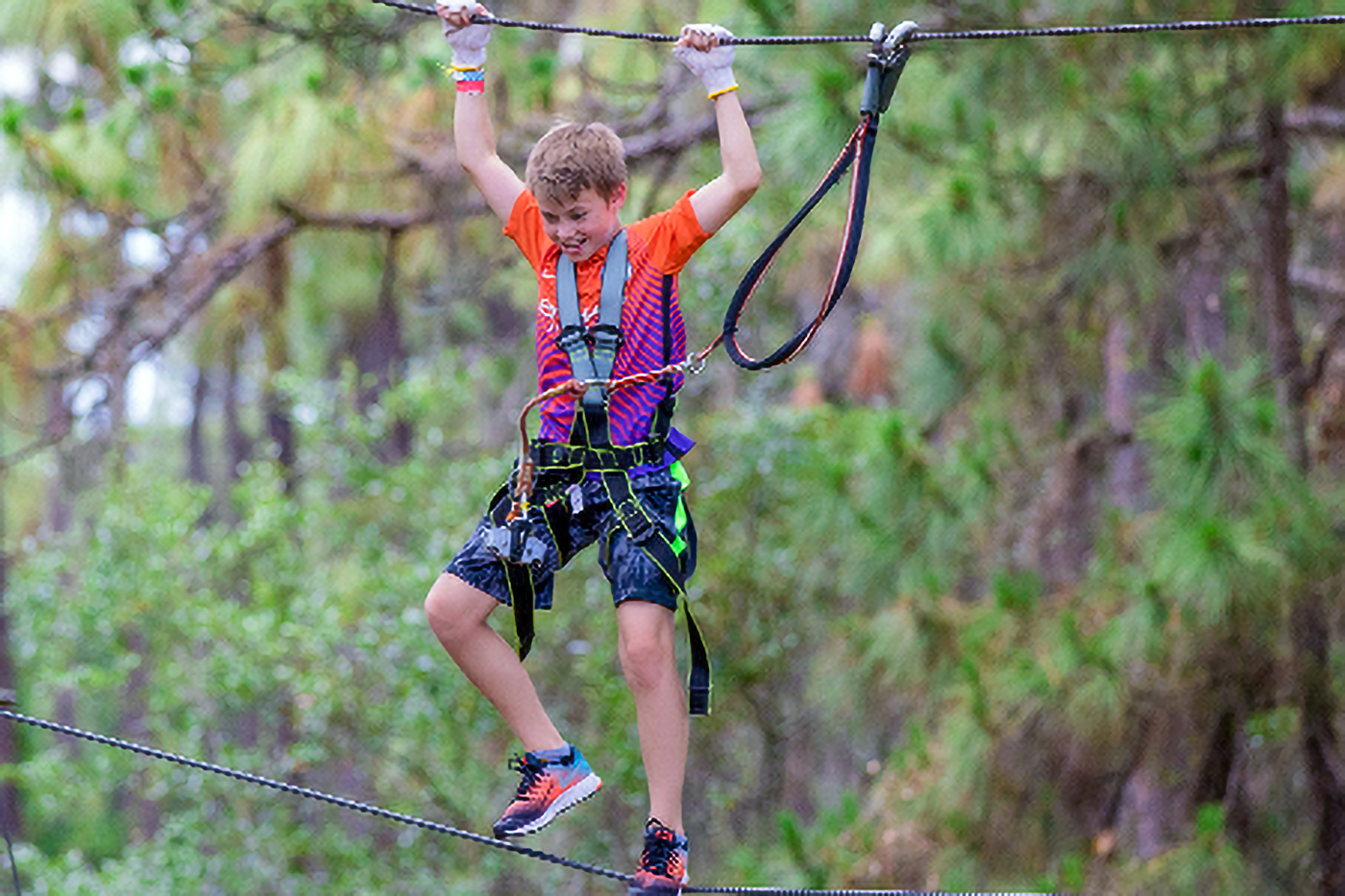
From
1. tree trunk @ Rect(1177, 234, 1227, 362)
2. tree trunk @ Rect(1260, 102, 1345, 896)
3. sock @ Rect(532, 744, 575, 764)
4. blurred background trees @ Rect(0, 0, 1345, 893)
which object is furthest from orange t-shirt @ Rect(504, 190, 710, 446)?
tree trunk @ Rect(1177, 234, 1227, 362)

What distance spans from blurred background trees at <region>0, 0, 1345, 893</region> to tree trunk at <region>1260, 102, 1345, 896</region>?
0.06ft

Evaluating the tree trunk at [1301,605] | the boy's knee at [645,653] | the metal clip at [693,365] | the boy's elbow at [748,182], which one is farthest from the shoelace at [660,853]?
the tree trunk at [1301,605]

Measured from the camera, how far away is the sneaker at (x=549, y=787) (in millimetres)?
2619

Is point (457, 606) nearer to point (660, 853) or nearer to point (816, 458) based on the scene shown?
point (660, 853)

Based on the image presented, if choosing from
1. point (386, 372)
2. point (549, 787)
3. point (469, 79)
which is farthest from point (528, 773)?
point (386, 372)

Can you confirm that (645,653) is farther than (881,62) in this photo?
No

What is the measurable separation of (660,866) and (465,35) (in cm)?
154

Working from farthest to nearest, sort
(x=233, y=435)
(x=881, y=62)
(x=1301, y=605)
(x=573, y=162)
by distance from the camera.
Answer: (x=233, y=435) → (x=1301, y=605) → (x=881, y=62) → (x=573, y=162)

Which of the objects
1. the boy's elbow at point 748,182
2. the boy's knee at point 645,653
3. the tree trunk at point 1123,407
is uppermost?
the tree trunk at point 1123,407

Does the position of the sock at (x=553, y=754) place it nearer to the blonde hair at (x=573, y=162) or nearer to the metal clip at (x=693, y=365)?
the metal clip at (x=693, y=365)

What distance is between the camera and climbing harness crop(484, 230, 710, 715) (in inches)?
102

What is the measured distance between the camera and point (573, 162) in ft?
8.20

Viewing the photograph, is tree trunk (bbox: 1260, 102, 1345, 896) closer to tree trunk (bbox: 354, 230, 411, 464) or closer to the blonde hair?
the blonde hair

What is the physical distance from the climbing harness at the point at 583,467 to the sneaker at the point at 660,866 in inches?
9.1
